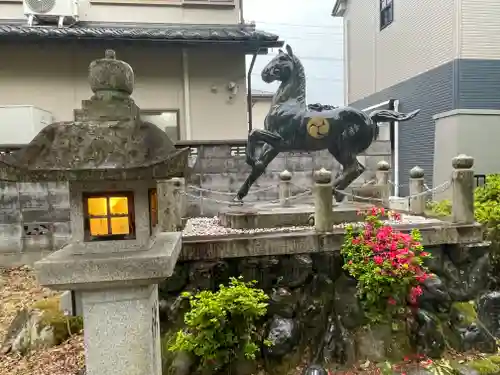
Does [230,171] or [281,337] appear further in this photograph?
[230,171]

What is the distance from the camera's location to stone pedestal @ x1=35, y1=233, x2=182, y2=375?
332cm

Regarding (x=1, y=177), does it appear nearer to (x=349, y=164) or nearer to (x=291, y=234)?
(x=291, y=234)

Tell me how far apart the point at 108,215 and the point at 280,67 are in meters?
5.46

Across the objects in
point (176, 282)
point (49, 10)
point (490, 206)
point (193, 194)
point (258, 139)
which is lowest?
point (176, 282)

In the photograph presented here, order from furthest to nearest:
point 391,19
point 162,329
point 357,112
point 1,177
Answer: point 391,19
point 357,112
point 162,329
point 1,177

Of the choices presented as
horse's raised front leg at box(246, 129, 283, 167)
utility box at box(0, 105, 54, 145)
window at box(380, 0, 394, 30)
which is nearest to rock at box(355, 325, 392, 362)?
horse's raised front leg at box(246, 129, 283, 167)

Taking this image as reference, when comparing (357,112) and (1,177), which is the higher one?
(357,112)

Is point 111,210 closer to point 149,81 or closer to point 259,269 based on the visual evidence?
point 259,269

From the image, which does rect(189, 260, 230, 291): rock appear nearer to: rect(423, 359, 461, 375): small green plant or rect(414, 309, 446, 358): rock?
rect(414, 309, 446, 358): rock

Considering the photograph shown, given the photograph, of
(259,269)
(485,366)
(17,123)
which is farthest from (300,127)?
(17,123)

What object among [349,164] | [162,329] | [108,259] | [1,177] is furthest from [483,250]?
[1,177]

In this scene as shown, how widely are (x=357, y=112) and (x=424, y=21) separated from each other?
25.1 ft

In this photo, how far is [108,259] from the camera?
11.1 ft

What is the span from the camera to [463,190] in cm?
636
